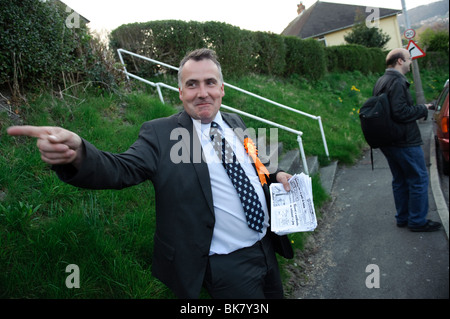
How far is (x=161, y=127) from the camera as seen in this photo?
6.57 feet

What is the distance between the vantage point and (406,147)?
13.2 feet

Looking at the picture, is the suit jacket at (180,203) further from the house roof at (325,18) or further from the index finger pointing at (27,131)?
the house roof at (325,18)

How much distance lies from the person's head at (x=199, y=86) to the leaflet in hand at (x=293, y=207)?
0.69 metres

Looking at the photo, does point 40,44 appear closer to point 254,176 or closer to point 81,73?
point 81,73

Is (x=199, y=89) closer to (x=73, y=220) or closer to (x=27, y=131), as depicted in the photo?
(x=27, y=131)

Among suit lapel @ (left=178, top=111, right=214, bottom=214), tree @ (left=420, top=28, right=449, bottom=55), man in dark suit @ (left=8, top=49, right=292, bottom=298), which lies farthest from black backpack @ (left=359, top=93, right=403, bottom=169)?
tree @ (left=420, top=28, right=449, bottom=55)

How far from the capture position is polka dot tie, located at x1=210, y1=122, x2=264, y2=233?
2.03 meters

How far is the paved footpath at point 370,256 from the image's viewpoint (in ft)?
10.9

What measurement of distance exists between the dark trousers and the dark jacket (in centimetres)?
282

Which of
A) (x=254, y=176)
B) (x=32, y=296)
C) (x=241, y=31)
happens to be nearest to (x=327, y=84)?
(x=241, y=31)

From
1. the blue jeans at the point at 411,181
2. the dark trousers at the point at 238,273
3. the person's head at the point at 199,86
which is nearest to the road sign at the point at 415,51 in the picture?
the blue jeans at the point at 411,181

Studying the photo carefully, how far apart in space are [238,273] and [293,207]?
558 mm

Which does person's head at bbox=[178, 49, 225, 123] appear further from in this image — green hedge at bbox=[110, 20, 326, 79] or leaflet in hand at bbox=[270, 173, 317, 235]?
green hedge at bbox=[110, 20, 326, 79]

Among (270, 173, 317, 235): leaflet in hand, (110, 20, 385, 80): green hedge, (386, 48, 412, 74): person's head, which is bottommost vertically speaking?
(270, 173, 317, 235): leaflet in hand
